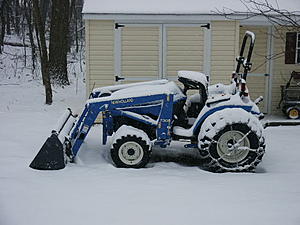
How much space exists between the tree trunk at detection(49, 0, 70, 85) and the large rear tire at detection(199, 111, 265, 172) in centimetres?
1114

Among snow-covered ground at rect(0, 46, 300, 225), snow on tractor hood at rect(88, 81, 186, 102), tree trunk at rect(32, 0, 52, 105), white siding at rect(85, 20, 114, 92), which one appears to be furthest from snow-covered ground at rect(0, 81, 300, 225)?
tree trunk at rect(32, 0, 52, 105)

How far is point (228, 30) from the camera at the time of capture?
34.1 ft

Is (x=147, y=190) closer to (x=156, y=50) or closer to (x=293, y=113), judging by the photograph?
(x=156, y=50)

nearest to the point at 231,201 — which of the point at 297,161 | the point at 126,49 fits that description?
the point at 297,161

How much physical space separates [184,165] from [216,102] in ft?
3.57

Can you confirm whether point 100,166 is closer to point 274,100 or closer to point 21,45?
point 274,100

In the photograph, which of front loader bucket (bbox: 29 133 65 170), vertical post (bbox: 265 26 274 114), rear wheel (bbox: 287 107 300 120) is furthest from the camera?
vertical post (bbox: 265 26 274 114)

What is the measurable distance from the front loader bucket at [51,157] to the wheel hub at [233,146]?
2.19m

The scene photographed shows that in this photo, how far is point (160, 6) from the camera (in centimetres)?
1029

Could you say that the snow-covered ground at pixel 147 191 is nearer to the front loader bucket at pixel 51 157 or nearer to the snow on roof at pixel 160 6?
the front loader bucket at pixel 51 157

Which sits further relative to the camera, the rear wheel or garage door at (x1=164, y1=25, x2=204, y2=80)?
the rear wheel

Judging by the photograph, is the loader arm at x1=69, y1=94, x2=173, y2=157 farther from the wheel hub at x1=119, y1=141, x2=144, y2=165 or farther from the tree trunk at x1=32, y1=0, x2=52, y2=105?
the tree trunk at x1=32, y1=0, x2=52, y2=105

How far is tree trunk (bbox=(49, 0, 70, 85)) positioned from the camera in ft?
55.9

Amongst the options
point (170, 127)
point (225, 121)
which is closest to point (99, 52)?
point (170, 127)
